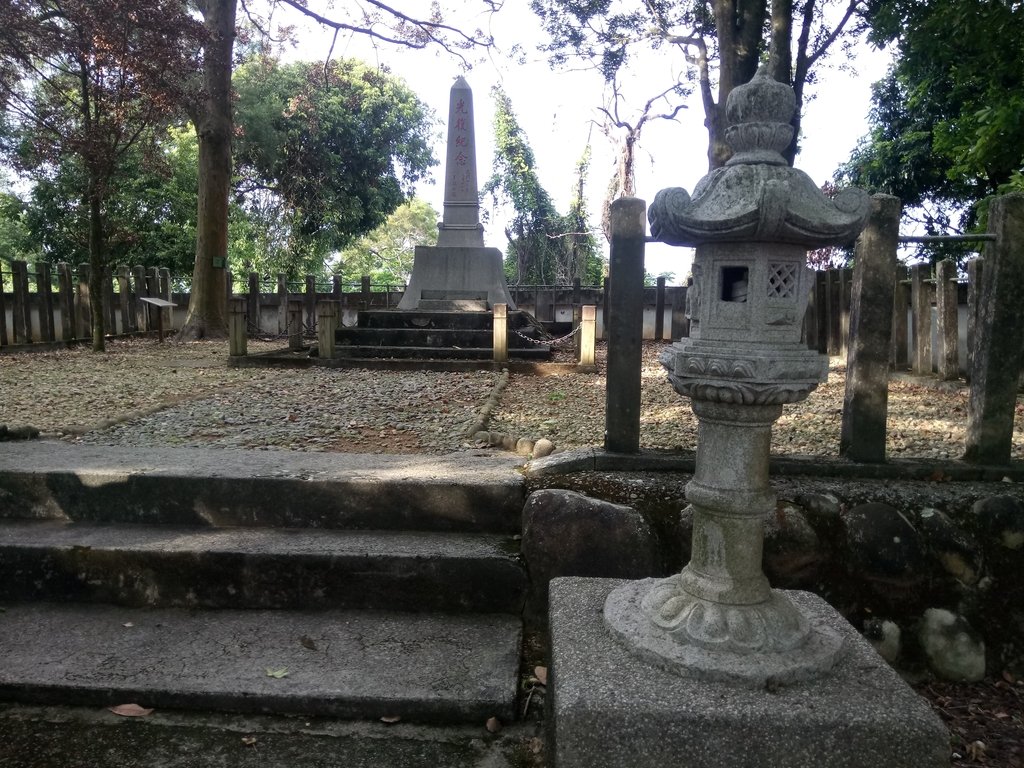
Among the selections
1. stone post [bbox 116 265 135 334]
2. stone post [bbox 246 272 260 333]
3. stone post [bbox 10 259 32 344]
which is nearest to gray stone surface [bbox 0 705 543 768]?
stone post [bbox 10 259 32 344]

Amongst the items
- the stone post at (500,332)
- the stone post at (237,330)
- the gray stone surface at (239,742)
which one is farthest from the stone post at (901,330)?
the stone post at (237,330)

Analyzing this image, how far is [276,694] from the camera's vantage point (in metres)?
2.31

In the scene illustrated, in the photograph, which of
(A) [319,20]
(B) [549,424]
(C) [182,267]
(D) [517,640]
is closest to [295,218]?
(C) [182,267]

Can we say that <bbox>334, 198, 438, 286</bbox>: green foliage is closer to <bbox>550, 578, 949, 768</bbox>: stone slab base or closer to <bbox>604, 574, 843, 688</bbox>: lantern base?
<bbox>604, 574, 843, 688</bbox>: lantern base

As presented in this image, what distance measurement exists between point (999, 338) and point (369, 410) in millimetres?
4501

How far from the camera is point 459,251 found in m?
12.6

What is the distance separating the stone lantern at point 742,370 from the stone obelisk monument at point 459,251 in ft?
33.4

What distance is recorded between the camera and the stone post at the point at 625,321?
3152 millimetres

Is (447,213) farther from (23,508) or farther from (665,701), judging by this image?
(665,701)

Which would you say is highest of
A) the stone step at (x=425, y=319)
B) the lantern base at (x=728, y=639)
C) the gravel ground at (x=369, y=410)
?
the stone step at (x=425, y=319)

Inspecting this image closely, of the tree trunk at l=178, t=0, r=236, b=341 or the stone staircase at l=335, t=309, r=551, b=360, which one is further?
the tree trunk at l=178, t=0, r=236, b=341

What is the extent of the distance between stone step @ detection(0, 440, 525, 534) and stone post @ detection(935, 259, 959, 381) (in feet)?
18.4

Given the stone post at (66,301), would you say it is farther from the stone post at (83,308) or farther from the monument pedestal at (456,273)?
the monument pedestal at (456,273)

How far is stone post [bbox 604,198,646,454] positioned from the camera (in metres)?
3.15
